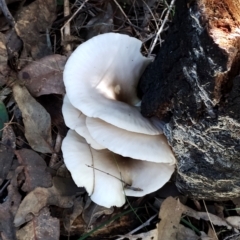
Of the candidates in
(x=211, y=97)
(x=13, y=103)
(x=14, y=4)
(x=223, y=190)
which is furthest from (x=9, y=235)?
(x=14, y=4)

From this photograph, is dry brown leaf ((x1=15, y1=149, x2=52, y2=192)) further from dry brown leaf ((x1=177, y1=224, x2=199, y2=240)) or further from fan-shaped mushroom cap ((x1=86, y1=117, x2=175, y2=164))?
dry brown leaf ((x1=177, y1=224, x2=199, y2=240))

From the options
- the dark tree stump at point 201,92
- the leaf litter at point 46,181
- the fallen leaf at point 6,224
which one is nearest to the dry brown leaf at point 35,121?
the leaf litter at point 46,181

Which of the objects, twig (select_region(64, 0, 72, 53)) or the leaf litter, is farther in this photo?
twig (select_region(64, 0, 72, 53))

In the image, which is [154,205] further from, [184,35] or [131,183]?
[184,35]

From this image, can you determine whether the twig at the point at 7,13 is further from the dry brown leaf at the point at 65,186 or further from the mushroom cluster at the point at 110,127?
the dry brown leaf at the point at 65,186

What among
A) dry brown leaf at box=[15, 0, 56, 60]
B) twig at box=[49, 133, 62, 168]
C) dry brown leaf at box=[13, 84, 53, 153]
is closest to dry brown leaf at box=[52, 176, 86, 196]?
twig at box=[49, 133, 62, 168]

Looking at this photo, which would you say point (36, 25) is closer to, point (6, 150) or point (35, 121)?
point (35, 121)
